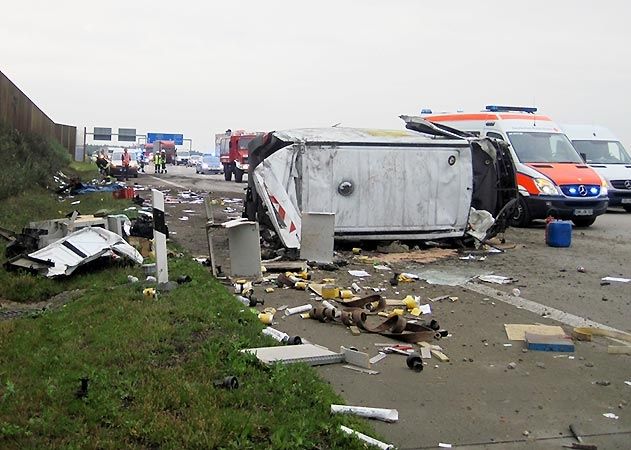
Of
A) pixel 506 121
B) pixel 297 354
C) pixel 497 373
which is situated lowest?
pixel 497 373

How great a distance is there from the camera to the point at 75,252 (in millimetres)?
7969

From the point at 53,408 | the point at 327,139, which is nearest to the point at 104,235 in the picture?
the point at 327,139

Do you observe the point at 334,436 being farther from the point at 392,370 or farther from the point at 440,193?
the point at 440,193

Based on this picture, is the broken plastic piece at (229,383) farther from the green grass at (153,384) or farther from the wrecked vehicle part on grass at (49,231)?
the wrecked vehicle part on grass at (49,231)

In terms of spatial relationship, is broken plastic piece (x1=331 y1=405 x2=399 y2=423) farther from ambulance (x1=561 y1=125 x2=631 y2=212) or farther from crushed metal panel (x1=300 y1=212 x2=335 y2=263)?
ambulance (x1=561 y1=125 x2=631 y2=212)

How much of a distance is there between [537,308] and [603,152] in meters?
14.8

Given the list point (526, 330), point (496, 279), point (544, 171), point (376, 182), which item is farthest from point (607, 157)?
point (526, 330)

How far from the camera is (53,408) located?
12.2 feet

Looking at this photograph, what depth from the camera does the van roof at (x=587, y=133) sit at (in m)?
20.7

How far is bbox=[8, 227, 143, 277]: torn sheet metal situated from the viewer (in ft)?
25.0

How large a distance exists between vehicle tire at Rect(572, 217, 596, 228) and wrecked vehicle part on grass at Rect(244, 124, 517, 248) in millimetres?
4452

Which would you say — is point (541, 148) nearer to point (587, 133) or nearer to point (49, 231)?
point (587, 133)

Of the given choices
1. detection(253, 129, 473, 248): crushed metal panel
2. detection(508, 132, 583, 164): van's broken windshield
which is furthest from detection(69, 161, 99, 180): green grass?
detection(253, 129, 473, 248): crushed metal panel

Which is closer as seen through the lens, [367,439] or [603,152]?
[367,439]
